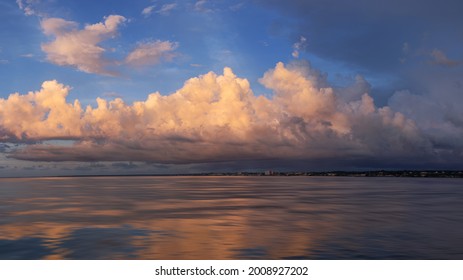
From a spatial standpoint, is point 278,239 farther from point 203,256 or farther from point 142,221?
point 142,221

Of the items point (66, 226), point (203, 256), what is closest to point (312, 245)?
point (203, 256)

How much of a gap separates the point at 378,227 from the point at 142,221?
2158 cm

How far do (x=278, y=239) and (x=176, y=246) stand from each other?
7.37 metres

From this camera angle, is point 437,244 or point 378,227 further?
point 378,227

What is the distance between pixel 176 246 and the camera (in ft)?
86.2

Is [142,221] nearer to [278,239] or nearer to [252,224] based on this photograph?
[252,224]

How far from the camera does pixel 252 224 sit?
118ft
